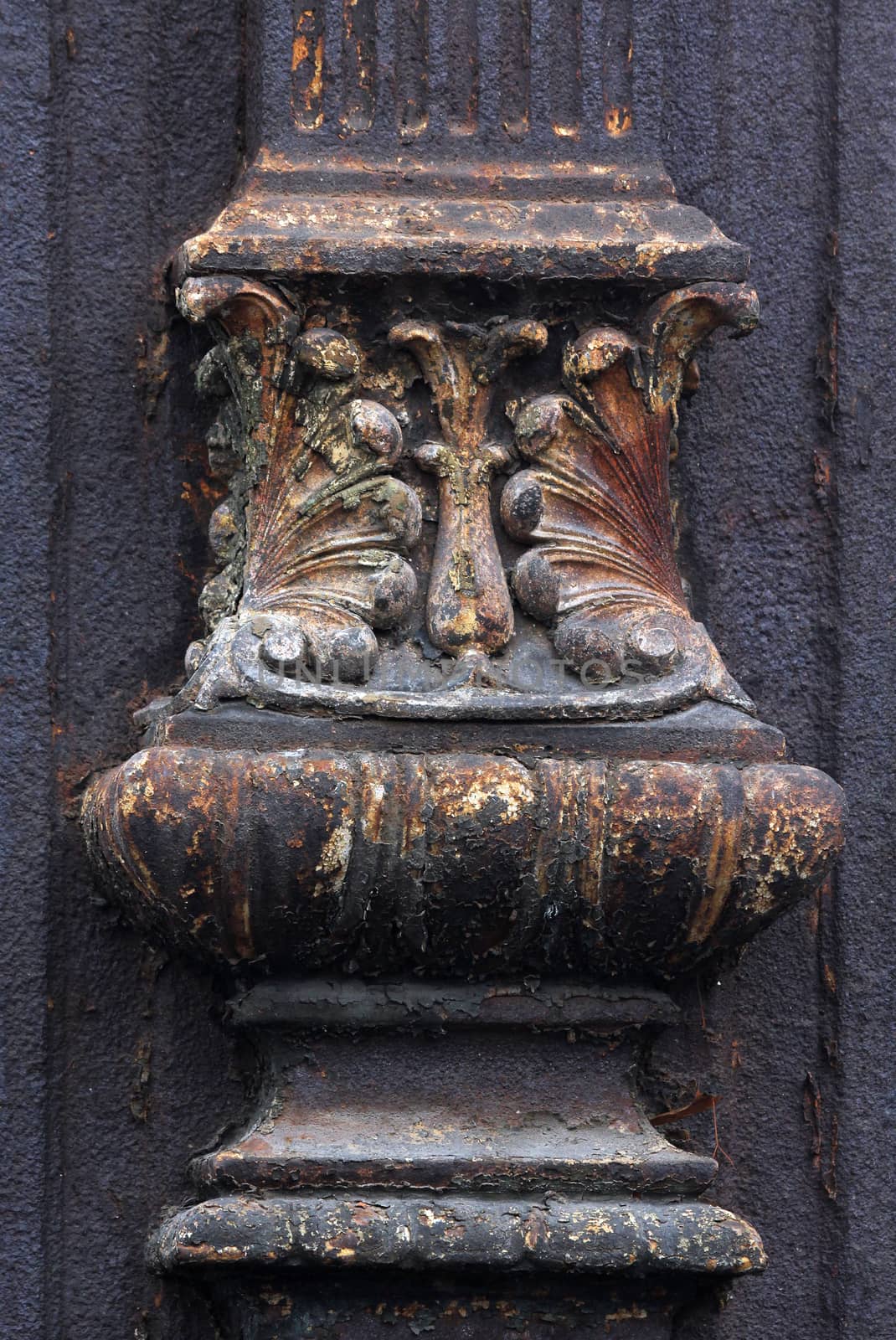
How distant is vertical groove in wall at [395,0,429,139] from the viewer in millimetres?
1983

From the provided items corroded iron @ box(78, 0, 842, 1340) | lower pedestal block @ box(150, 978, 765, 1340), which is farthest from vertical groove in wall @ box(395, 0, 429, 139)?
lower pedestal block @ box(150, 978, 765, 1340)

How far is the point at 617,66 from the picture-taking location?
201 centimetres

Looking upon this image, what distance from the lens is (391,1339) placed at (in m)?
1.84

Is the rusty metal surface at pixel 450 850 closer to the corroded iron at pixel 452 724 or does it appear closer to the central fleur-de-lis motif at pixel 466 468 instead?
the corroded iron at pixel 452 724

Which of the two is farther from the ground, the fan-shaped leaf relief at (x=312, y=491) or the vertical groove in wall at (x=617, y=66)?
the vertical groove in wall at (x=617, y=66)

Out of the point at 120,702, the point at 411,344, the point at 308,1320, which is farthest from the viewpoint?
the point at 120,702

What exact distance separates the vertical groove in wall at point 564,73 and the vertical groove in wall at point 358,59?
17 cm

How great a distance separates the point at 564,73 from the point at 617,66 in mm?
53

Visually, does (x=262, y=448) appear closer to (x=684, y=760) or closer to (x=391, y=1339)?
(x=684, y=760)

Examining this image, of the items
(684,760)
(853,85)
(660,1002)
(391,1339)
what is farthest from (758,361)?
(391,1339)

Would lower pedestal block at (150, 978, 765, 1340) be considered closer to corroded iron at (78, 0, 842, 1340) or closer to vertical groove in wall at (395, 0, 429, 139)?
corroded iron at (78, 0, 842, 1340)

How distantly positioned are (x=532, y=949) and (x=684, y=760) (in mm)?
222

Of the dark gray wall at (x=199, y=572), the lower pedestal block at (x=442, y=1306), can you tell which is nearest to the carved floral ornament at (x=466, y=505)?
the dark gray wall at (x=199, y=572)

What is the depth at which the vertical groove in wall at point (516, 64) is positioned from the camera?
6.55 feet
